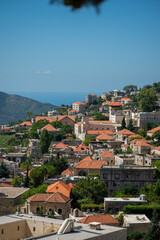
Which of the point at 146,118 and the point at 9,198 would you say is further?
the point at 146,118

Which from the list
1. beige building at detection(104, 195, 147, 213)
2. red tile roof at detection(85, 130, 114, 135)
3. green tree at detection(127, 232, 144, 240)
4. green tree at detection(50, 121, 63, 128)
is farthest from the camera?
green tree at detection(50, 121, 63, 128)

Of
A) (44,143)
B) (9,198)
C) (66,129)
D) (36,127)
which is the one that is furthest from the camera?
(36,127)

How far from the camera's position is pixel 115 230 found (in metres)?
15.0

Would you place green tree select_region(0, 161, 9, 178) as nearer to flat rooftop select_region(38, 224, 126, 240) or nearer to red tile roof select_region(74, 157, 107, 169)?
red tile roof select_region(74, 157, 107, 169)

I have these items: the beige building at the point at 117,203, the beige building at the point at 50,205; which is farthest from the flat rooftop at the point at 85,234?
the beige building at the point at 117,203

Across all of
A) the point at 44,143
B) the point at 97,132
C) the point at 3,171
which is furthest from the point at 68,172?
the point at 97,132

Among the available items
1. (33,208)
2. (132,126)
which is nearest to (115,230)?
(33,208)

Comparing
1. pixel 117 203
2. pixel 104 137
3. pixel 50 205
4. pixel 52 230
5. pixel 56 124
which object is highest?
pixel 56 124

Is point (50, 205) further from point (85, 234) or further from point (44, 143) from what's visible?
point (44, 143)

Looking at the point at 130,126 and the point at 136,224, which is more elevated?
the point at 130,126

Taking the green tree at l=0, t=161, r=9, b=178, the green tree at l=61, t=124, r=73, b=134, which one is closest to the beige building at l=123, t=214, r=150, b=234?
the green tree at l=0, t=161, r=9, b=178

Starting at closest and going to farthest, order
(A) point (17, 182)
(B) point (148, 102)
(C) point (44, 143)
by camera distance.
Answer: (A) point (17, 182) → (C) point (44, 143) → (B) point (148, 102)

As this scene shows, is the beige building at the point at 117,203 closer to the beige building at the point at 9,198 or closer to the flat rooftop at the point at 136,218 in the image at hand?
the flat rooftop at the point at 136,218

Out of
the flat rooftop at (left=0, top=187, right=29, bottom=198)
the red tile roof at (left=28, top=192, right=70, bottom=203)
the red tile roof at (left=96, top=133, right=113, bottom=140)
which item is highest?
the red tile roof at (left=96, top=133, right=113, bottom=140)
